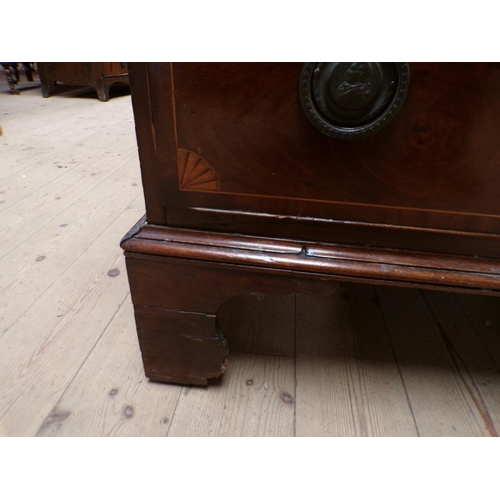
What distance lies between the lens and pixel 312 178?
1.71 feet

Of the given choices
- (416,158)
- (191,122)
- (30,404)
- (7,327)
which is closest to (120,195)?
(7,327)

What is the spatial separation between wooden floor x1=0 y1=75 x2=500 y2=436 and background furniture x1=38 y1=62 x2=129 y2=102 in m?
2.36

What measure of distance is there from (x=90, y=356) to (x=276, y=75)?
677 mm

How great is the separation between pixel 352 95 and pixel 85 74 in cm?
337

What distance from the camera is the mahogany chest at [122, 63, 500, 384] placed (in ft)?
1.49

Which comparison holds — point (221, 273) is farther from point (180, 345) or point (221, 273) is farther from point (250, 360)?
point (250, 360)

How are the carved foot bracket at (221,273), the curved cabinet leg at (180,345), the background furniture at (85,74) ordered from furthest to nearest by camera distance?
the background furniture at (85,74) < the curved cabinet leg at (180,345) < the carved foot bracket at (221,273)

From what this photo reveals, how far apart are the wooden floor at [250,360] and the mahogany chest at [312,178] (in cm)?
24

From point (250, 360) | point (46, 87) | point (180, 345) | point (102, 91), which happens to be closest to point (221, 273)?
point (180, 345)

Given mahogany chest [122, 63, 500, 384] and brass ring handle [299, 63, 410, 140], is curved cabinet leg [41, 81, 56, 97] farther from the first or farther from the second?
brass ring handle [299, 63, 410, 140]

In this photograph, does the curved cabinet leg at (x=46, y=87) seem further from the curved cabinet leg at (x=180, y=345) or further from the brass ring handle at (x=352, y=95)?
the brass ring handle at (x=352, y=95)

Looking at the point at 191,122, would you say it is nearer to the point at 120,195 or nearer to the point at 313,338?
the point at 313,338

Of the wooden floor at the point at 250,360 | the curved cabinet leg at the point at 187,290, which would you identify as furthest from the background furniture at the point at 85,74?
the curved cabinet leg at the point at 187,290

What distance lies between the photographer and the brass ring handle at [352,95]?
0.43 m
